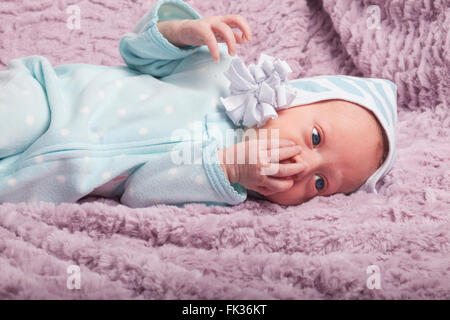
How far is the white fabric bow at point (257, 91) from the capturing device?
103cm

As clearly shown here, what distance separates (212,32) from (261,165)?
367mm

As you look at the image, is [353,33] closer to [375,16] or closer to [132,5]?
[375,16]

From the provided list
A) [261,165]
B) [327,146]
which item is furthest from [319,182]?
[261,165]

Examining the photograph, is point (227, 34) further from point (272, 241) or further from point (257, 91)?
point (272, 241)

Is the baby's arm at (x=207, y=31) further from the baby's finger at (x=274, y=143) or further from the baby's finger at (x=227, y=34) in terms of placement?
the baby's finger at (x=274, y=143)

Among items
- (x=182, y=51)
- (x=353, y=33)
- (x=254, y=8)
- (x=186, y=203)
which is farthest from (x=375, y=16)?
(x=186, y=203)

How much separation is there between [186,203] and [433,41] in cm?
89

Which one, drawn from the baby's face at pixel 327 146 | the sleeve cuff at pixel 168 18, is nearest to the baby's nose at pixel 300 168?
the baby's face at pixel 327 146

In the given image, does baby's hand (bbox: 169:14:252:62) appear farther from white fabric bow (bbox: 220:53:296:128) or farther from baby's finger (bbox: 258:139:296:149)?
baby's finger (bbox: 258:139:296:149)

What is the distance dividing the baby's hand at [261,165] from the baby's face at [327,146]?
0.10ft

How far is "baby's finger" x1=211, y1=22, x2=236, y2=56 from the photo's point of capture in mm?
1061

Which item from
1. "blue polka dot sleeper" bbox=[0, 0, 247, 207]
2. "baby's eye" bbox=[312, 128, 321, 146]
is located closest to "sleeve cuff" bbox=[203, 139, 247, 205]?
"blue polka dot sleeper" bbox=[0, 0, 247, 207]

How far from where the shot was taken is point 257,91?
1050mm

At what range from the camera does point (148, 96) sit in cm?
110
